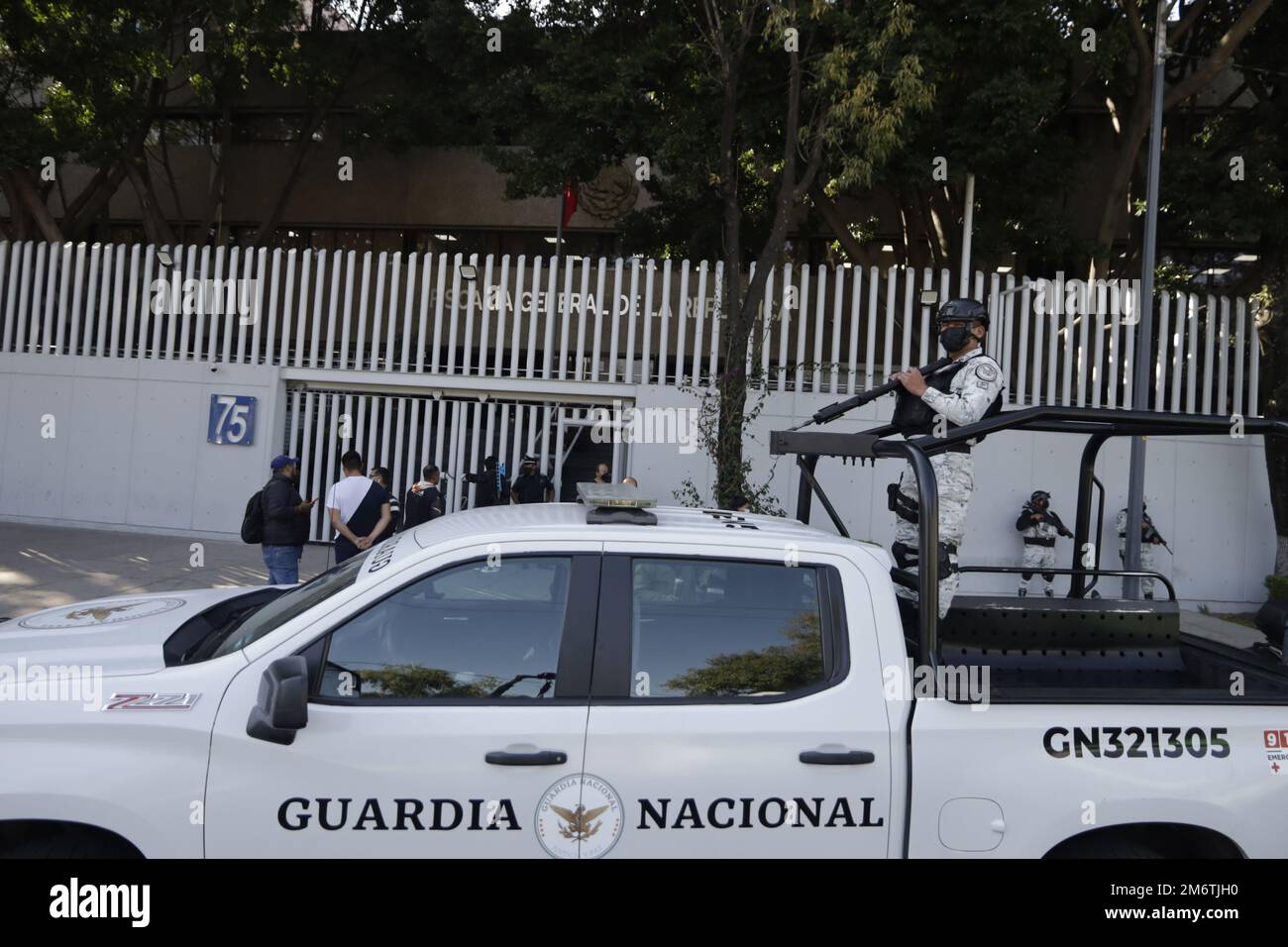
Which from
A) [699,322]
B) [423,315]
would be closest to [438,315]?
[423,315]

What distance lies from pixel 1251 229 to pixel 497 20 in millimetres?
11590

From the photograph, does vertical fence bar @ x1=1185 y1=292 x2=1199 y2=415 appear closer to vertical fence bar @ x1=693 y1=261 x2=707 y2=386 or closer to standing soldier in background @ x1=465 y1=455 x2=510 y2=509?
vertical fence bar @ x1=693 y1=261 x2=707 y2=386

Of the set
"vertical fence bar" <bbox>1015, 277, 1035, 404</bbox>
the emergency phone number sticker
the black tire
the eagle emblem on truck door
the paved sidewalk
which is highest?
"vertical fence bar" <bbox>1015, 277, 1035, 404</bbox>

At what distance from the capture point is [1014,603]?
3.93 m

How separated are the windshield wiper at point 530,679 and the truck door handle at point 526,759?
8.3 inches

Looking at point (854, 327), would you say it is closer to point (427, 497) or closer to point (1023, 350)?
point (1023, 350)

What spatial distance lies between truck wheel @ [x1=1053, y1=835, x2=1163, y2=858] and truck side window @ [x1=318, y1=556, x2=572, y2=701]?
1677 mm

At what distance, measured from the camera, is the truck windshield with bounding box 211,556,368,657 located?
330 centimetres

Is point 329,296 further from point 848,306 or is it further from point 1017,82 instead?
point 1017,82

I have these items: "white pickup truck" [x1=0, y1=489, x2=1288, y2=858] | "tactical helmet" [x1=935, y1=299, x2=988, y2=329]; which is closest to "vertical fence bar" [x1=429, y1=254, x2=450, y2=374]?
"tactical helmet" [x1=935, y1=299, x2=988, y2=329]

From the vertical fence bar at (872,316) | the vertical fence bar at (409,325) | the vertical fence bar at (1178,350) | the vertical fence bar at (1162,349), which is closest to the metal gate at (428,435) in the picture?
the vertical fence bar at (409,325)

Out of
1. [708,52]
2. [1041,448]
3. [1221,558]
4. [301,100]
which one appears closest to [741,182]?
[708,52]

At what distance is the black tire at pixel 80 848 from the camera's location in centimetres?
288

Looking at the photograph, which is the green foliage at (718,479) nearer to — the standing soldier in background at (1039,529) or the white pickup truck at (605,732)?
the standing soldier in background at (1039,529)
